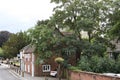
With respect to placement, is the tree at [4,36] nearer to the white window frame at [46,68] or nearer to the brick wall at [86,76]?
the white window frame at [46,68]

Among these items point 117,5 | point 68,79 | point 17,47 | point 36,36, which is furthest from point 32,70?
point 17,47

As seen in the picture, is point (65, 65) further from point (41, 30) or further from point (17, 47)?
point (17, 47)

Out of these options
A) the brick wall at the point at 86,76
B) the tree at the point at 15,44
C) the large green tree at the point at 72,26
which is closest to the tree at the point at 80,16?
the large green tree at the point at 72,26

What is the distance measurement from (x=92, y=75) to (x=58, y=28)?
17.1 m

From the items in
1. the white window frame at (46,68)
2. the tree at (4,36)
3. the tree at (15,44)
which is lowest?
the white window frame at (46,68)

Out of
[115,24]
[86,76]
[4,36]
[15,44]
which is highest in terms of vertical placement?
[4,36]

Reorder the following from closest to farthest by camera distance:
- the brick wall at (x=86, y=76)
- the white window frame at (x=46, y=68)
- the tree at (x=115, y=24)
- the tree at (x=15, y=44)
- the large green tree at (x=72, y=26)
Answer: the brick wall at (x=86, y=76) → the tree at (x=115, y=24) → the large green tree at (x=72, y=26) → the white window frame at (x=46, y=68) → the tree at (x=15, y=44)

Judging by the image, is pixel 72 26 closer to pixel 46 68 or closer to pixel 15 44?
pixel 46 68

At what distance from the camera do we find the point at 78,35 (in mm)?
47156

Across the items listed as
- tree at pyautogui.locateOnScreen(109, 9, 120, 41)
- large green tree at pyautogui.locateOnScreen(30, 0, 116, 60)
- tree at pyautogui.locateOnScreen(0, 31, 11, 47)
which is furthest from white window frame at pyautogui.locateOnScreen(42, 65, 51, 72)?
tree at pyautogui.locateOnScreen(0, 31, 11, 47)

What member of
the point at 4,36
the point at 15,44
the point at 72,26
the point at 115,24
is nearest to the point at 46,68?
the point at 72,26

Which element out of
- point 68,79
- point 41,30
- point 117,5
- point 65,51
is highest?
point 117,5

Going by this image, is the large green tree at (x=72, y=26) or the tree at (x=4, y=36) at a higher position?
the tree at (x=4, y=36)

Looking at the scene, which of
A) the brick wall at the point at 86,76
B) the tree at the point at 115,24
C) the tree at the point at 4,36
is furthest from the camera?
the tree at the point at 4,36
